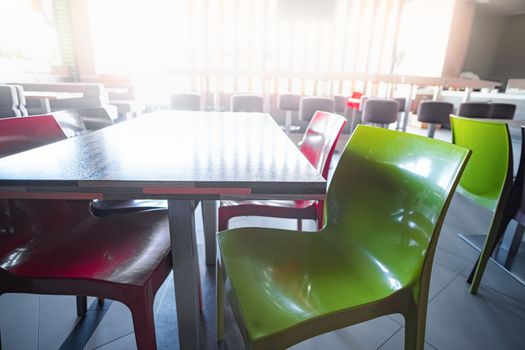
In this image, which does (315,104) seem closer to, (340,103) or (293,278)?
(340,103)

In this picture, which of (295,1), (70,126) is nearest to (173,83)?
(295,1)

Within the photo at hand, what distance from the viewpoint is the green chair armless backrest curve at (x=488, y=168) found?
1.31 meters

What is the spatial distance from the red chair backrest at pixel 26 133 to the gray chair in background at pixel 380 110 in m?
3.80

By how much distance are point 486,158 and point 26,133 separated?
1999 mm

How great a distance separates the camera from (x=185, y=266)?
77cm

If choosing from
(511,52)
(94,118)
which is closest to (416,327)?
(94,118)

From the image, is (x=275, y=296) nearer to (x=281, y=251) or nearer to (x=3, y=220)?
(x=281, y=251)

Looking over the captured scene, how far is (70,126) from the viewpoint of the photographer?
52.6 inches

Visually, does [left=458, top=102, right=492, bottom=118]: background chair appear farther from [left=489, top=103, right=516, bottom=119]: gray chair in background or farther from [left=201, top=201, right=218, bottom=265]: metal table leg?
[left=201, top=201, right=218, bottom=265]: metal table leg

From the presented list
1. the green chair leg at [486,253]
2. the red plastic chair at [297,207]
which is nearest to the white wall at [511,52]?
the green chair leg at [486,253]

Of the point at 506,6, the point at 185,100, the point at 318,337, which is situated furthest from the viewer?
the point at 506,6

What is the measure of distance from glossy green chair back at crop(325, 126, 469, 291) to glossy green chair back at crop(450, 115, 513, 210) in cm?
76

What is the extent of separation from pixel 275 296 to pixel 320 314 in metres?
0.12

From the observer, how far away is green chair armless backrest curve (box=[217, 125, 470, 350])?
0.66 meters
